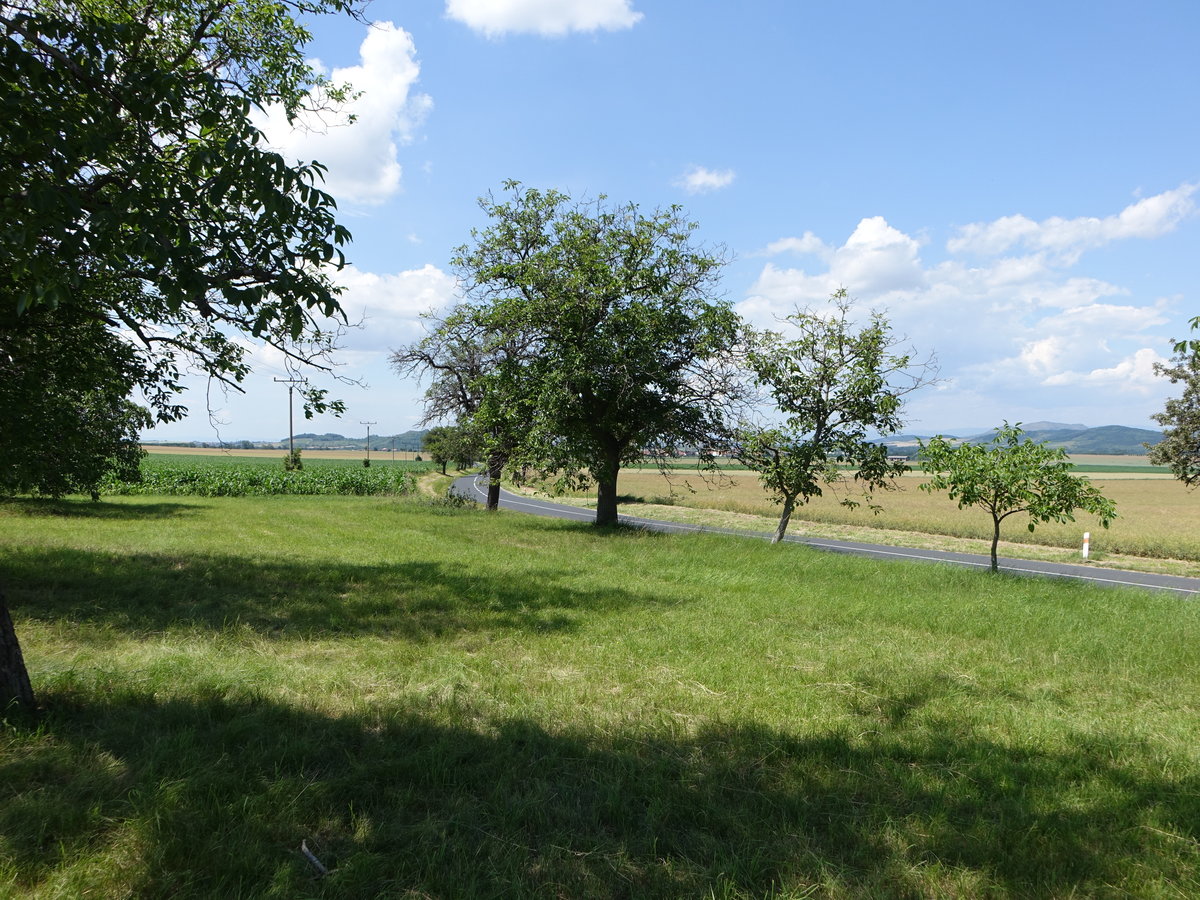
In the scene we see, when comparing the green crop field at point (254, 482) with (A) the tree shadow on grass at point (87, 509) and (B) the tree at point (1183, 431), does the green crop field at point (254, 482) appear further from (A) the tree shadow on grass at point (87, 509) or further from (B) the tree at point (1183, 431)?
(B) the tree at point (1183, 431)

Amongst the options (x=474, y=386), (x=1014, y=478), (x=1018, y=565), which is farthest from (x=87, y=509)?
(x=1018, y=565)

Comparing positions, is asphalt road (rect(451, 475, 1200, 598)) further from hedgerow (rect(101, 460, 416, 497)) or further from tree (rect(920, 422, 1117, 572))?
hedgerow (rect(101, 460, 416, 497))

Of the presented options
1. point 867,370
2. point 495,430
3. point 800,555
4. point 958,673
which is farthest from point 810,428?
point 958,673

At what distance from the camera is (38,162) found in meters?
5.56

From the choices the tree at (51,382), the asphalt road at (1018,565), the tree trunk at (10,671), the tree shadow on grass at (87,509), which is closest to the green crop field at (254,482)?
the tree shadow on grass at (87,509)

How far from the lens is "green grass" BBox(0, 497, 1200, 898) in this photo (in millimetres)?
3438

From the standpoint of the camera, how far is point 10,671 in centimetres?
491

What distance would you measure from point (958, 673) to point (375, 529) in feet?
55.2

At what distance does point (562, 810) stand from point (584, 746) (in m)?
0.92

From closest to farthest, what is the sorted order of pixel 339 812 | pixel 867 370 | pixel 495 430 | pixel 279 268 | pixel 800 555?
pixel 339 812
pixel 279 268
pixel 800 555
pixel 867 370
pixel 495 430

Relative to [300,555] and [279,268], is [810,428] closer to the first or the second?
[300,555]

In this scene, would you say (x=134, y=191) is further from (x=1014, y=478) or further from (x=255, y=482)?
(x=255, y=482)

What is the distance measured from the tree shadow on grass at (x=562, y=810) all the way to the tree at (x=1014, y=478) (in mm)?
10111

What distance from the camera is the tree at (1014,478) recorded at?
13.8 m
